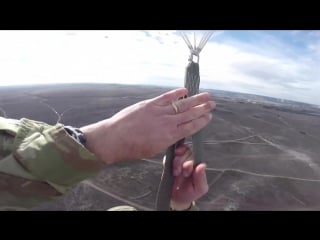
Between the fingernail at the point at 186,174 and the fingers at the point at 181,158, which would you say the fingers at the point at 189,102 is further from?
the fingernail at the point at 186,174

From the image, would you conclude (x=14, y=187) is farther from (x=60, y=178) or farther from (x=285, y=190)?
(x=285, y=190)

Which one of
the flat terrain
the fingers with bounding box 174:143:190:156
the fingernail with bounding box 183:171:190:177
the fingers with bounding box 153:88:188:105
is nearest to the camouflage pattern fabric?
the fingers with bounding box 153:88:188:105

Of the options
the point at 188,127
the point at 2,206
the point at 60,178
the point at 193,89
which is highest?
the point at 193,89

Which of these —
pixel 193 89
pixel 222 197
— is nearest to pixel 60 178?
pixel 193 89

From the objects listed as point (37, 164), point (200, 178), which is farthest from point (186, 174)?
point (37, 164)

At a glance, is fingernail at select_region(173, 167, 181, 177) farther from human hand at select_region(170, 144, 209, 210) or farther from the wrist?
the wrist

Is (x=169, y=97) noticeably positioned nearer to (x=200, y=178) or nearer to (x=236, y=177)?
(x=200, y=178)

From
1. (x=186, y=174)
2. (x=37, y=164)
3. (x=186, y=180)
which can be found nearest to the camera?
(x=37, y=164)
